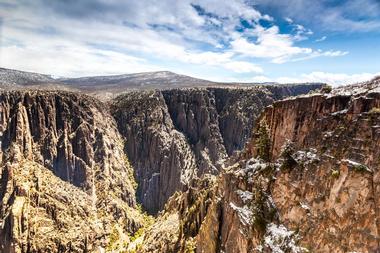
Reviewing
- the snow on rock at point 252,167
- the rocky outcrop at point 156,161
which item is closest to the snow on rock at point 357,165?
the snow on rock at point 252,167

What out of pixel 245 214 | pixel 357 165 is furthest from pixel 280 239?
pixel 357 165

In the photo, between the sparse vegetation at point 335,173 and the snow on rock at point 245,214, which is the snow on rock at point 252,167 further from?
the sparse vegetation at point 335,173

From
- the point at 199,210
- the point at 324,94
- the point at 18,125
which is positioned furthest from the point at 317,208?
the point at 18,125

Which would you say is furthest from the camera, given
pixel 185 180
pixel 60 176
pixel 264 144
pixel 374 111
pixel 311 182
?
pixel 185 180

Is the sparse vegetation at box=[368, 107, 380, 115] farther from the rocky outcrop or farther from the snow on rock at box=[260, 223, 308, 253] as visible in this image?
the rocky outcrop

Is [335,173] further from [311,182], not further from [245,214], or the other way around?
[245,214]

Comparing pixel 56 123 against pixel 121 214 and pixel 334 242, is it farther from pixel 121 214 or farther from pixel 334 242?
pixel 334 242

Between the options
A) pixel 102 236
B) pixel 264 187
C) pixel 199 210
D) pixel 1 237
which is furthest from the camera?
pixel 102 236
